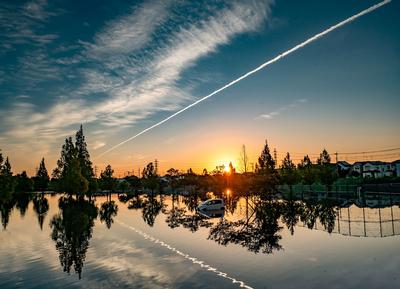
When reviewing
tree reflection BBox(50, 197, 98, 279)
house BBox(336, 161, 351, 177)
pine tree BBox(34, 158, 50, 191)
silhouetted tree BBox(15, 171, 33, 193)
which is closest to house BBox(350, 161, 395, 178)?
house BBox(336, 161, 351, 177)

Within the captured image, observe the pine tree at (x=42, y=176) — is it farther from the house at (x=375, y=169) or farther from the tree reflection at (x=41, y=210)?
the house at (x=375, y=169)

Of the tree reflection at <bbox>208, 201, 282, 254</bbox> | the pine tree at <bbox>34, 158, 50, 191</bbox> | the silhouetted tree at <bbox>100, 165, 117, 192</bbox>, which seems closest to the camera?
the tree reflection at <bbox>208, 201, 282, 254</bbox>

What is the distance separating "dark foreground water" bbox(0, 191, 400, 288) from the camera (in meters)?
15.5

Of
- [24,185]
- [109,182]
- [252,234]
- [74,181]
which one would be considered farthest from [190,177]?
[252,234]

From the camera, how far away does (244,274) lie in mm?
16203

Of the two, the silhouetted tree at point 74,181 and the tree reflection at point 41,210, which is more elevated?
the silhouetted tree at point 74,181

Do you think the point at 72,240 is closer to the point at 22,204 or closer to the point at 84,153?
the point at 22,204

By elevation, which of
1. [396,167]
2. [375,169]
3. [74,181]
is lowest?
[74,181]

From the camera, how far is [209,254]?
2088cm

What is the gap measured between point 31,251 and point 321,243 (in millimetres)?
20912

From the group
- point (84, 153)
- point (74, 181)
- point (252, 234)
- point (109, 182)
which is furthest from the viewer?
point (109, 182)

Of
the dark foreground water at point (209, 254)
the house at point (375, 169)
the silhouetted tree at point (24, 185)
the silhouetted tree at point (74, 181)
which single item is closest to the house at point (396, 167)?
the house at point (375, 169)

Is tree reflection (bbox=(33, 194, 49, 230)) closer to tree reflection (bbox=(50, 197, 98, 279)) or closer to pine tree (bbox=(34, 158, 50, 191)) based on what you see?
tree reflection (bbox=(50, 197, 98, 279))

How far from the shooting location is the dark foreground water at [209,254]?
611 inches
